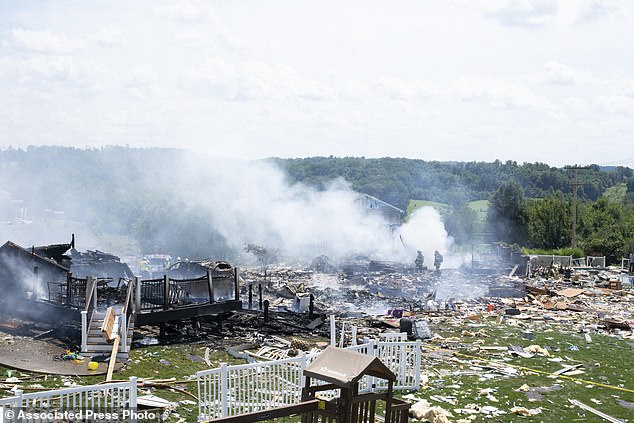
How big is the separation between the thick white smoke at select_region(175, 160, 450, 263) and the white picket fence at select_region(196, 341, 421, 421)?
36.5m

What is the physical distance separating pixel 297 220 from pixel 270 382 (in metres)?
45.8

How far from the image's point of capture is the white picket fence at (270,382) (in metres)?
10.9

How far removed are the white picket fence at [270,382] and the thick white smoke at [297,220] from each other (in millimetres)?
36531

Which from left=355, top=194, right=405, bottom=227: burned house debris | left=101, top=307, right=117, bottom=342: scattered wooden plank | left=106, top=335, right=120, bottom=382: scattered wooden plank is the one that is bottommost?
left=106, top=335, right=120, bottom=382: scattered wooden plank

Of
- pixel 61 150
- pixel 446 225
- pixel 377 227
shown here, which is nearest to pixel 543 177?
pixel 446 225

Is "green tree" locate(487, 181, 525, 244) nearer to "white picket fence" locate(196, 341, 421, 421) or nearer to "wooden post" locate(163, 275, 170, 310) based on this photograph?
"wooden post" locate(163, 275, 170, 310)

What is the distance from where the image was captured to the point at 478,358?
17.3 m

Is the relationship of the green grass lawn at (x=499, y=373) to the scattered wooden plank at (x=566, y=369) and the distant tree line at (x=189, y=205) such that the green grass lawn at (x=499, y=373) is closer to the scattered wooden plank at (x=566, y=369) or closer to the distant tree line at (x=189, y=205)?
the scattered wooden plank at (x=566, y=369)

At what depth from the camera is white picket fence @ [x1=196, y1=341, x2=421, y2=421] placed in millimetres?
10875

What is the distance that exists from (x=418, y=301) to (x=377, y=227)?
89.2 feet

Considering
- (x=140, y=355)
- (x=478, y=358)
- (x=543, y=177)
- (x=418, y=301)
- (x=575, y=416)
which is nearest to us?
(x=575, y=416)

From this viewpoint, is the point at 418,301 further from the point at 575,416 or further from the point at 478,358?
the point at 575,416

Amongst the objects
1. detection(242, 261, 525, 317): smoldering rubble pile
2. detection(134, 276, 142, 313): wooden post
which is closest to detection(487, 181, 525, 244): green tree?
detection(242, 261, 525, 317): smoldering rubble pile

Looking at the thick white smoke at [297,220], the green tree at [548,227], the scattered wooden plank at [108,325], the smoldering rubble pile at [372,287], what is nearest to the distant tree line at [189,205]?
the green tree at [548,227]
